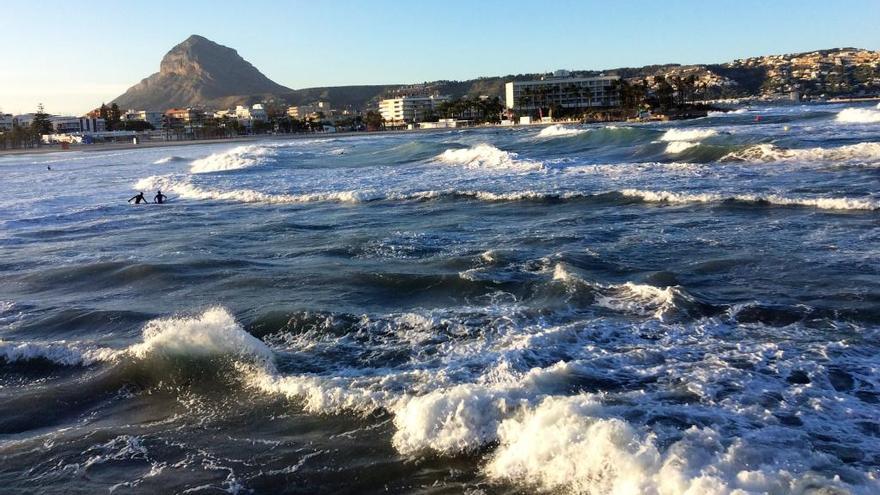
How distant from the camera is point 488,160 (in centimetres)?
3497

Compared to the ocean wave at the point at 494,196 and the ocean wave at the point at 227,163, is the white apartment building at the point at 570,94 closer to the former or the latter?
the ocean wave at the point at 227,163

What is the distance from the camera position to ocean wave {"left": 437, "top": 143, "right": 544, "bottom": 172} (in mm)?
30922

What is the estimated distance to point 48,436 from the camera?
19.5 ft

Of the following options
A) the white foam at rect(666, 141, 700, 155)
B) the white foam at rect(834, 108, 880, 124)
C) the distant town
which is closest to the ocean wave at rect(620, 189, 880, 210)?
the white foam at rect(666, 141, 700, 155)

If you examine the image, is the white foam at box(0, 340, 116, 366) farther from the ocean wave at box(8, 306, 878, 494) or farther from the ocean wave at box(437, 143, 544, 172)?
the ocean wave at box(437, 143, 544, 172)

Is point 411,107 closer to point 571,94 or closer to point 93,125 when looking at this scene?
point 571,94

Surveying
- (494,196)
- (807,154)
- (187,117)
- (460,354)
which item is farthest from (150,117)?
(460,354)

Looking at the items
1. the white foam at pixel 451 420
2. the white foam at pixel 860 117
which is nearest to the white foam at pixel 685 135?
the white foam at pixel 860 117

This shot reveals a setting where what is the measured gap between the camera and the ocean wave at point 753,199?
14.9m

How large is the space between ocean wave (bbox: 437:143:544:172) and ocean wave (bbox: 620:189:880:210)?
1094 cm

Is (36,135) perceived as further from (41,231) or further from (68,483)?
(68,483)

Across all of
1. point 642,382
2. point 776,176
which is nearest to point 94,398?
point 642,382

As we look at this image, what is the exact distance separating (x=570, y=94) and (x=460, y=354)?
147748 millimetres

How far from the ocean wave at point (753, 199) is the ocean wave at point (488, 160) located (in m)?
10.9
